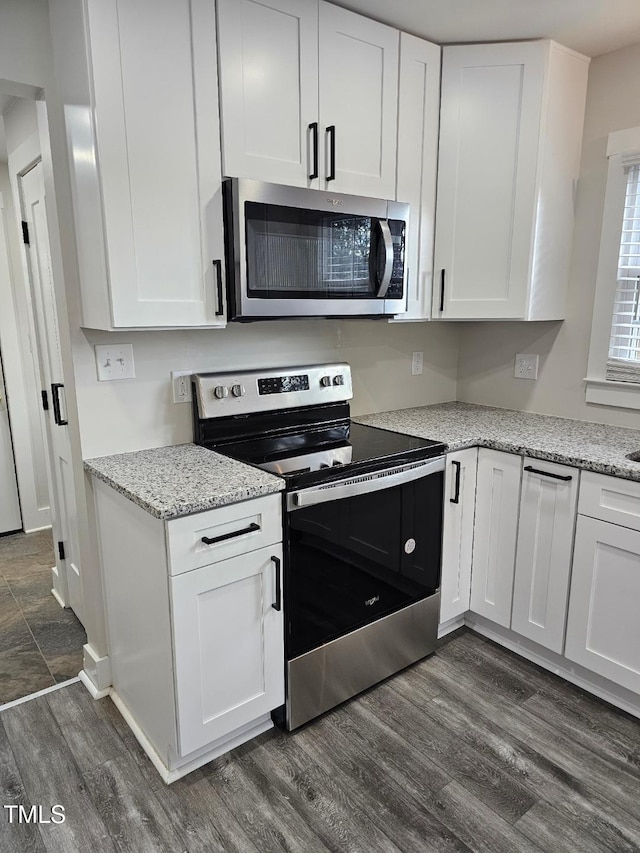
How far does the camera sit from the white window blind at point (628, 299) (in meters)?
2.31

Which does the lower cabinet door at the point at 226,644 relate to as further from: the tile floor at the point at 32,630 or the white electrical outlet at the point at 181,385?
the tile floor at the point at 32,630

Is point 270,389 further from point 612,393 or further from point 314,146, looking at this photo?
point 612,393

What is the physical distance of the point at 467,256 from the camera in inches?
96.3

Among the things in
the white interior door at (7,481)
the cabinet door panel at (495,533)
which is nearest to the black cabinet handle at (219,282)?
the cabinet door panel at (495,533)

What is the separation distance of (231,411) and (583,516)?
132 centimetres

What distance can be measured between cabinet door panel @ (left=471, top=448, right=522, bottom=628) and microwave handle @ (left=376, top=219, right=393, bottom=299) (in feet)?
2.52

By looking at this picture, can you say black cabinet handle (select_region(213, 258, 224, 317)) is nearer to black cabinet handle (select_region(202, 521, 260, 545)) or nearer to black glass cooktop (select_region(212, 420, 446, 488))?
black glass cooktop (select_region(212, 420, 446, 488))

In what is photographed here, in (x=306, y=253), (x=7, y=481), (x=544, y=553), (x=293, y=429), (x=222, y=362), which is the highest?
(x=306, y=253)

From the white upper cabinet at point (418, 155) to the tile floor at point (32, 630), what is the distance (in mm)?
2010

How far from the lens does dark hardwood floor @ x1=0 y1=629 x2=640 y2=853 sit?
1550mm

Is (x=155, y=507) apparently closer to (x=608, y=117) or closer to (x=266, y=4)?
(x=266, y=4)

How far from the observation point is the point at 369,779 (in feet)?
5.69

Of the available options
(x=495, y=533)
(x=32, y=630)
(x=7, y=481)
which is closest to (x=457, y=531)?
(x=495, y=533)

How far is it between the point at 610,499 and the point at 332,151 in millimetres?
1531
